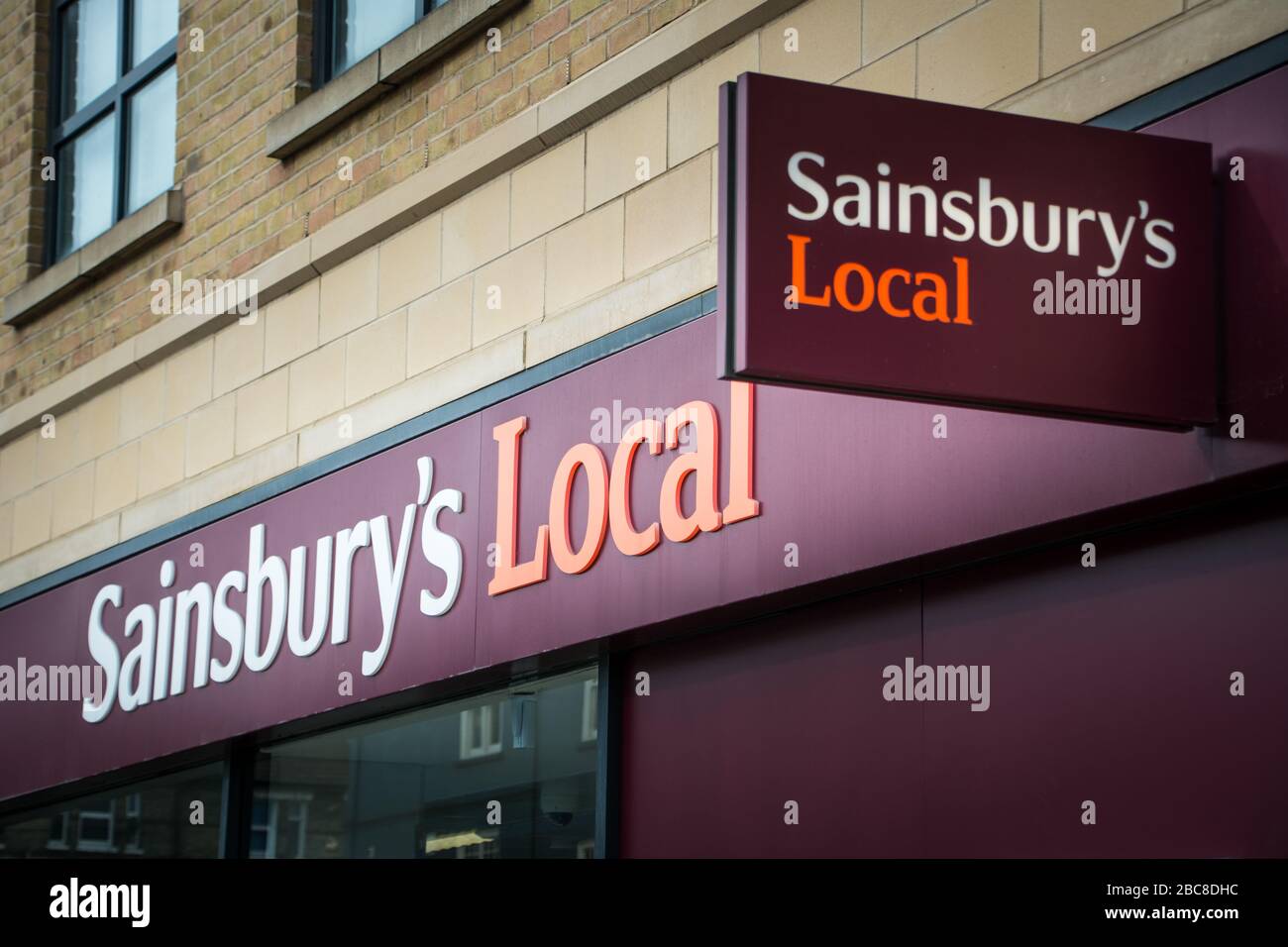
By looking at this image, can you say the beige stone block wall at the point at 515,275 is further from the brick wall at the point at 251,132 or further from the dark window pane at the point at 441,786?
the dark window pane at the point at 441,786

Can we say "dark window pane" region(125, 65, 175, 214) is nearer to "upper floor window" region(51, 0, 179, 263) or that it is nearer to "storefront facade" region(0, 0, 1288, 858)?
"upper floor window" region(51, 0, 179, 263)

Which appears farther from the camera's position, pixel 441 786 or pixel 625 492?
pixel 441 786

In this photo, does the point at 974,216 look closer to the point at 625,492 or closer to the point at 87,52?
the point at 625,492

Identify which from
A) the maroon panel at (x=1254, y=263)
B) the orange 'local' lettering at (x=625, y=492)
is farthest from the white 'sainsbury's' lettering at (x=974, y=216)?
the orange 'local' lettering at (x=625, y=492)

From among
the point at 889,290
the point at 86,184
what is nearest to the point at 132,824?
the point at 86,184

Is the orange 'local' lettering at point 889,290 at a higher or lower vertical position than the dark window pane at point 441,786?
higher

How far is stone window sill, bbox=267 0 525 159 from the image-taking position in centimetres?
817

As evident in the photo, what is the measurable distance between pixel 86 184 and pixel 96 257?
2.79 feet

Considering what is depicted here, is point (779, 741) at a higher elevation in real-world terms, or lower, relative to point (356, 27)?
lower

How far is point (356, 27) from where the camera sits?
30.3 ft

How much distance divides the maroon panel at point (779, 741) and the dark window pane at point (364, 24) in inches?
127

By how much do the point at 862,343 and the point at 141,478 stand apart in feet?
19.9

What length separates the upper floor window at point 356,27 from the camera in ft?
29.0

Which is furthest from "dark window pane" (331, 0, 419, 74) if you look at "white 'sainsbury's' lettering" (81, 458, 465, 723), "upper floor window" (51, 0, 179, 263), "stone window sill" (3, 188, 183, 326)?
"white 'sainsbury's' lettering" (81, 458, 465, 723)
